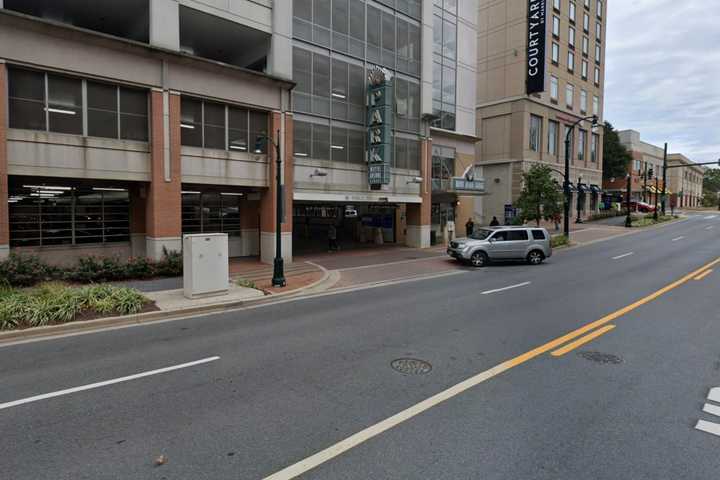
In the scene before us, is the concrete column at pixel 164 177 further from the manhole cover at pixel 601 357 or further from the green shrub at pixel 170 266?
the manhole cover at pixel 601 357

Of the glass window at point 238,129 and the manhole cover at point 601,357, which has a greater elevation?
the glass window at point 238,129

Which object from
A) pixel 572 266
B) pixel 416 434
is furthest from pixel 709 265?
pixel 416 434

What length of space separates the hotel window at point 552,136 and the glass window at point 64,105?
42.4m

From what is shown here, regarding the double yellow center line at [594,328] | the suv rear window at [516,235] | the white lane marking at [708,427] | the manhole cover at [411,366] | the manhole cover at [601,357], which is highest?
the suv rear window at [516,235]

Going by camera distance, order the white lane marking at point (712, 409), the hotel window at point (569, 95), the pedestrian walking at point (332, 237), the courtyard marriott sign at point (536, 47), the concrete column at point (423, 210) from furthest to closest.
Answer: the hotel window at point (569, 95) < the courtyard marriott sign at point (536, 47) < the concrete column at point (423, 210) < the pedestrian walking at point (332, 237) < the white lane marking at point (712, 409)

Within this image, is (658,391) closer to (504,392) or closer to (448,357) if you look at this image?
(504,392)

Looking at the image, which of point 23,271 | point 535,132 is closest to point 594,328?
point 23,271

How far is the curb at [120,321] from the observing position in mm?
8289

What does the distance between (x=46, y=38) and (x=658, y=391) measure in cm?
1938

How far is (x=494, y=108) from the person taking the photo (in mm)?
42281

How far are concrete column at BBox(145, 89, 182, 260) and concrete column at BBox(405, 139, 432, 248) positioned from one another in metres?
14.9

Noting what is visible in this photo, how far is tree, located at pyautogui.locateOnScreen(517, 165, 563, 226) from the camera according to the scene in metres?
28.4

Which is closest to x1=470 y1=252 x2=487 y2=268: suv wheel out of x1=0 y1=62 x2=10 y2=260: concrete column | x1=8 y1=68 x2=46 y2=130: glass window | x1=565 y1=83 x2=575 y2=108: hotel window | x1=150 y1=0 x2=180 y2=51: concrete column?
x1=150 y1=0 x2=180 y2=51: concrete column

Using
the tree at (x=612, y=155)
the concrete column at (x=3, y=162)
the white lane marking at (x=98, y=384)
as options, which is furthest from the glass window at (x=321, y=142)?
the tree at (x=612, y=155)
